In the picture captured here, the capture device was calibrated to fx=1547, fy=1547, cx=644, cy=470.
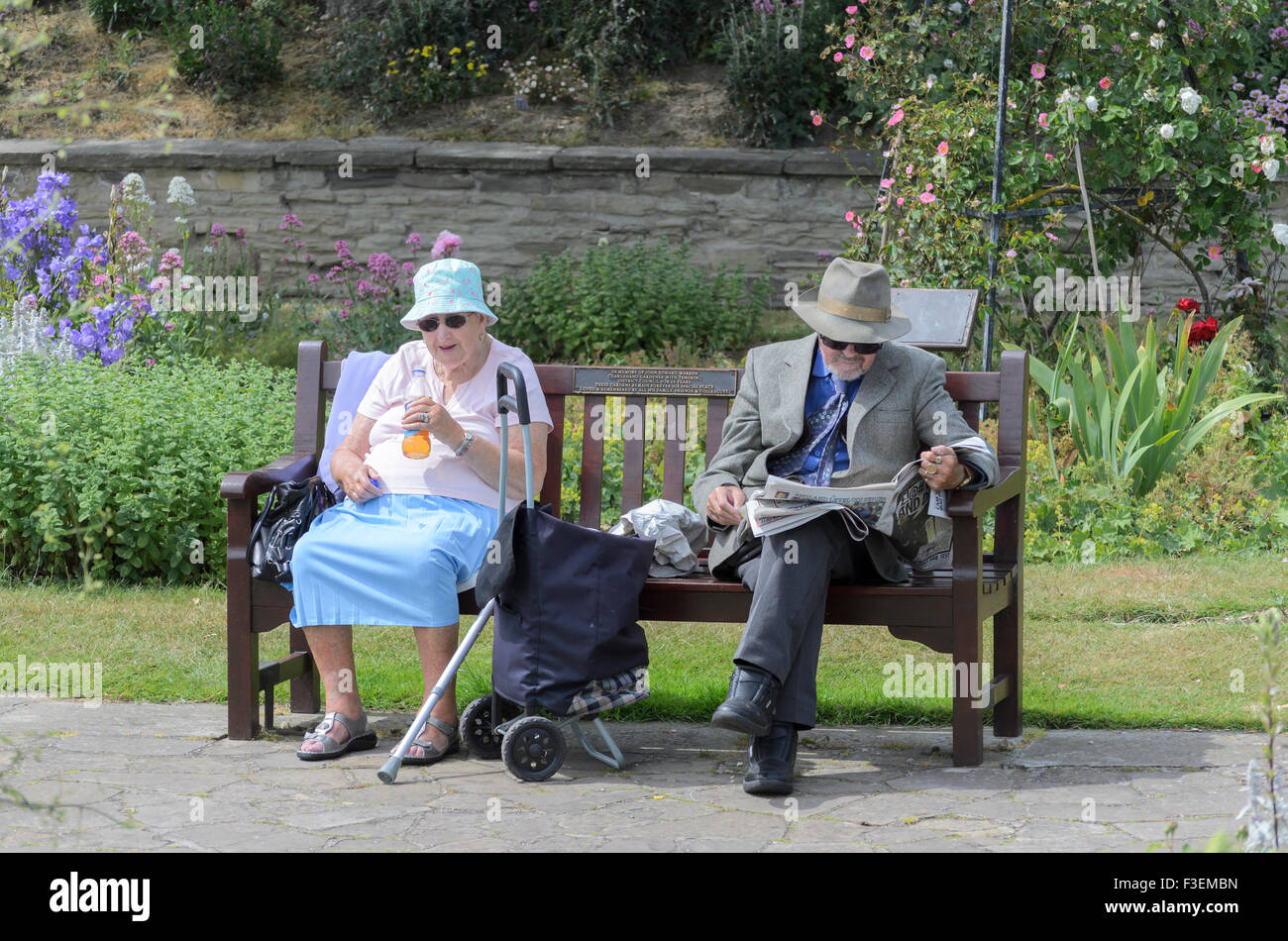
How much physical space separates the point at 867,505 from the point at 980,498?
0.31 metres

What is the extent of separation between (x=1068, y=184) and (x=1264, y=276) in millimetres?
1643

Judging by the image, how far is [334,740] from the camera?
13.8 feet

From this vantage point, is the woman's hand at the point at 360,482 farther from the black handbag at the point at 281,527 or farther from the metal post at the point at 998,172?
the metal post at the point at 998,172

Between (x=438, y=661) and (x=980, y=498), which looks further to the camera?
(x=438, y=661)

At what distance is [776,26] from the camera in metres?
11.0

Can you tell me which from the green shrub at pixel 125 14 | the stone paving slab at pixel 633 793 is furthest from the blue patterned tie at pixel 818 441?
the green shrub at pixel 125 14

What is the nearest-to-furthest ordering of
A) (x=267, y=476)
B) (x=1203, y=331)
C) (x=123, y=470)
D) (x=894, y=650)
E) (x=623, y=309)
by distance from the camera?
(x=267, y=476), (x=894, y=650), (x=123, y=470), (x=1203, y=331), (x=623, y=309)

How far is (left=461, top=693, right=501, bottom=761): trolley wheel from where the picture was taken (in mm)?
4246

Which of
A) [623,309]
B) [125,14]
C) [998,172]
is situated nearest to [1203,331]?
[998,172]

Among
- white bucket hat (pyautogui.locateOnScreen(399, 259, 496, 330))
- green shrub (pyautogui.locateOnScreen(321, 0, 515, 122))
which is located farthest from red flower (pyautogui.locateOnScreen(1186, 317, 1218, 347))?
green shrub (pyautogui.locateOnScreen(321, 0, 515, 122))

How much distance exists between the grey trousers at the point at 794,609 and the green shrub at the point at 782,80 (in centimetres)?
733
